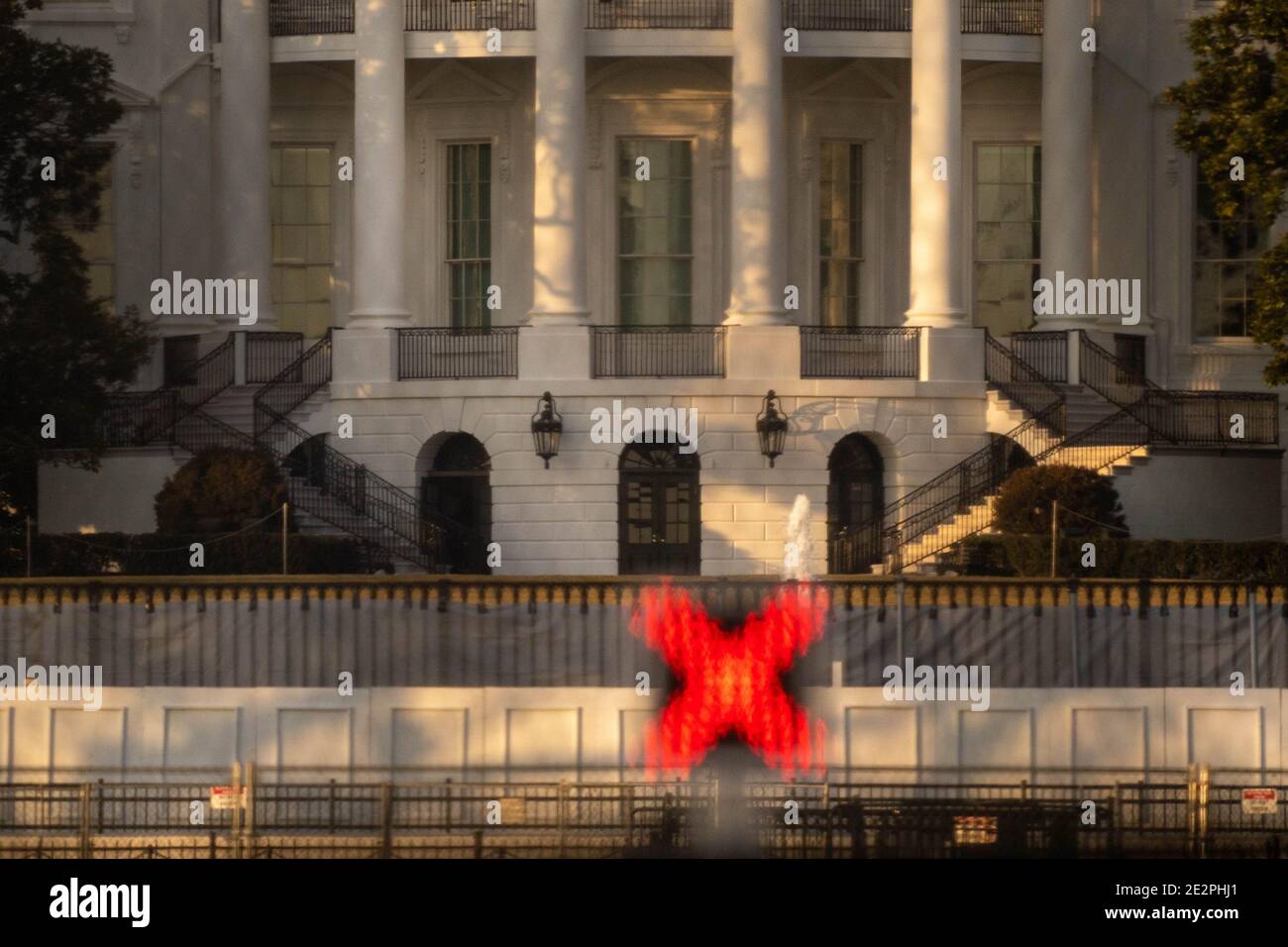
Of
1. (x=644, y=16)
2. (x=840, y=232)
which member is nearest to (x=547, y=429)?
(x=644, y=16)

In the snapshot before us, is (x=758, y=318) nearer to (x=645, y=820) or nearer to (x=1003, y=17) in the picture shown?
(x=1003, y=17)

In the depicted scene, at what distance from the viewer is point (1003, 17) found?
51.3m

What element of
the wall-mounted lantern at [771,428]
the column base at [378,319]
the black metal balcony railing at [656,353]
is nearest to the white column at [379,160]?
the column base at [378,319]

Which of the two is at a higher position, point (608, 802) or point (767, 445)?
point (767, 445)

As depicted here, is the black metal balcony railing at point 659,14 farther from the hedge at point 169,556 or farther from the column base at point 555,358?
the hedge at point 169,556

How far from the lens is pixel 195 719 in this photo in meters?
28.8

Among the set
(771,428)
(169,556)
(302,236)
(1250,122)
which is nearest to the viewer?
(1250,122)

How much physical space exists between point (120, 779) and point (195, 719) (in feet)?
2.81

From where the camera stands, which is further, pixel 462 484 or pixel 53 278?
pixel 462 484

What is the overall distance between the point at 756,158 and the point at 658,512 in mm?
5680

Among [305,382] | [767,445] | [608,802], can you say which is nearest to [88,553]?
[305,382]

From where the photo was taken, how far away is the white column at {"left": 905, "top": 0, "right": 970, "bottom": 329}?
49094mm

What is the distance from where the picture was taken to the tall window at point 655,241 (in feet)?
173
